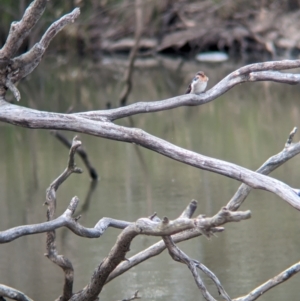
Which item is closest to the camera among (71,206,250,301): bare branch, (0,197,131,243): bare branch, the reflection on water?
(71,206,250,301): bare branch

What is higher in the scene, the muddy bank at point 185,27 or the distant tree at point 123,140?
the muddy bank at point 185,27

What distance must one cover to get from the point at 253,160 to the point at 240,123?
10.0 feet

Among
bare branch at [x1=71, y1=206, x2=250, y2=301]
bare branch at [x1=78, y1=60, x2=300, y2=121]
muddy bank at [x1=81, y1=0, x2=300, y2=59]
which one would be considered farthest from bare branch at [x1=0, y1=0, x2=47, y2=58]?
muddy bank at [x1=81, y1=0, x2=300, y2=59]

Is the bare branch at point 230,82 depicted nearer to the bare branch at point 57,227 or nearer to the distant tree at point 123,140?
the distant tree at point 123,140

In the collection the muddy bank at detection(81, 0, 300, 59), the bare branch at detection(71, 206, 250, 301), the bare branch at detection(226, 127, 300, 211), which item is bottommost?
the bare branch at detection(71, 206, 250, 301)

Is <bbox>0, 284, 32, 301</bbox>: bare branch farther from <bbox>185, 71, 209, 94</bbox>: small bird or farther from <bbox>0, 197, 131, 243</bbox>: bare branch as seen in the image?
<bbox>185, 71, 209, 94</bbox>: small bird

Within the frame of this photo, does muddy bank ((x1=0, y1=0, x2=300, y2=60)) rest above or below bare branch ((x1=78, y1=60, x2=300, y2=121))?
above

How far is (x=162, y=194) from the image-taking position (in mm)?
7973

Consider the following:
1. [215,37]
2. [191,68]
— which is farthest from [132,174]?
[215,37]

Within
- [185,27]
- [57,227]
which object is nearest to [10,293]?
[57,227]

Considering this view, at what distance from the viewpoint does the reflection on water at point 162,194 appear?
5555 mm

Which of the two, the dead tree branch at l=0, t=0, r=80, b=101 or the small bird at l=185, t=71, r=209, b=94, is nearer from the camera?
the dead tree branch at l=0, t=0, r=80, b=101

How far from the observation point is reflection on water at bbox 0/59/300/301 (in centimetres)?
555

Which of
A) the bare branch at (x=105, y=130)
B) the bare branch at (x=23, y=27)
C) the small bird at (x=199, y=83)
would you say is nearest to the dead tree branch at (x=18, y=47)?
the bare branch at (x=23, y=27)
